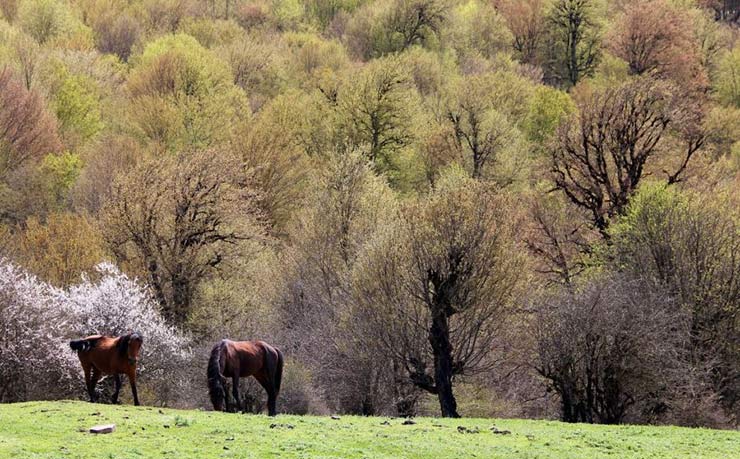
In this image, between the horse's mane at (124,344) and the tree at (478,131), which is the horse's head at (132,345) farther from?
the tree at (478,131)

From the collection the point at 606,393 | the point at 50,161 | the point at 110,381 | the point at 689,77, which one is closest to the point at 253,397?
the point at 110,381

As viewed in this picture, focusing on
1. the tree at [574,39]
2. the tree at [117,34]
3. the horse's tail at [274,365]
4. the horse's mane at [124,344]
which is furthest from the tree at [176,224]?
the tree at [574,39]

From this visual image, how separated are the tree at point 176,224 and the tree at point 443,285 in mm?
12561

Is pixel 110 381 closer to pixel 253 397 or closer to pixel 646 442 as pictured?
pixel 253 397

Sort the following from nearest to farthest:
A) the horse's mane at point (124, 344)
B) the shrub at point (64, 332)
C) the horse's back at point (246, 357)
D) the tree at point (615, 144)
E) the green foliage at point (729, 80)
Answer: the horse's back at point (246, 357), the horse's mane at point (124, 344), the shrub at point (64, 332), the tree at point (615, 144), the green foliage at point (729, 80)

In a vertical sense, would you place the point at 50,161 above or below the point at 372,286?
above

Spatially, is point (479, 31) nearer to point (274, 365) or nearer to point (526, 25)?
point (526, 25)

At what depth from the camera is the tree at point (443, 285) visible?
38.2 m

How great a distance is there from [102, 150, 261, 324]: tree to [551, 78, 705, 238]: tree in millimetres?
20186

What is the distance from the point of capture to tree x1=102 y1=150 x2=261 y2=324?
49.8 meters

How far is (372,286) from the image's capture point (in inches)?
1656

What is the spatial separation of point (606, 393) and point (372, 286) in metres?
12.1

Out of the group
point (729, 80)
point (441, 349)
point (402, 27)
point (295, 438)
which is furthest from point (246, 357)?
point (402, 27)

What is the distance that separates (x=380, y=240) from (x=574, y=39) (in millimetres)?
86768
